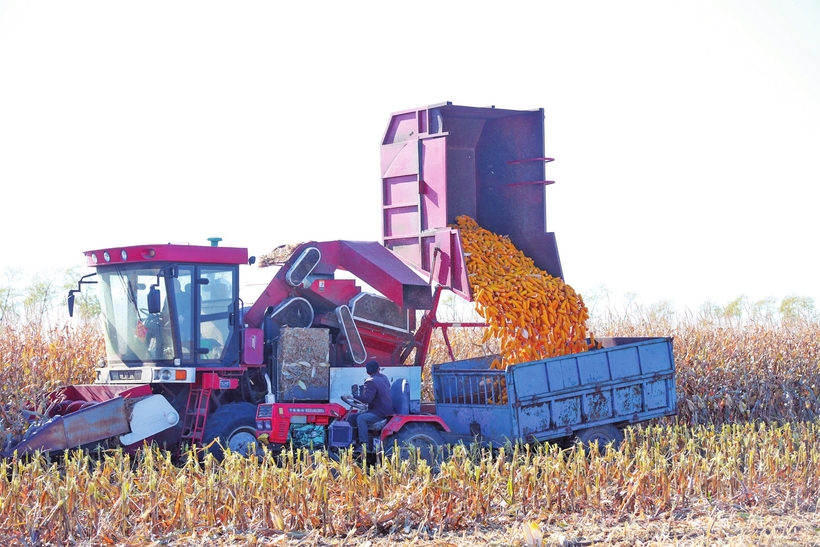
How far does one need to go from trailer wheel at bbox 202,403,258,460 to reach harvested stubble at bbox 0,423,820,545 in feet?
5.07

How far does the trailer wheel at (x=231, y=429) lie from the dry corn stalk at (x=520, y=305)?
245 centimetres

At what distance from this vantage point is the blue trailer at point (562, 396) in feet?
26.8

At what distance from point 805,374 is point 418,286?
619 cm

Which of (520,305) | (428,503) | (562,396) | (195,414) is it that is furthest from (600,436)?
(195,414)

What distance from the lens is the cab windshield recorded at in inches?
325

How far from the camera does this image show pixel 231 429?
8.20 meters

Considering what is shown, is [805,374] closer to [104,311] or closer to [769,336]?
[769,336]

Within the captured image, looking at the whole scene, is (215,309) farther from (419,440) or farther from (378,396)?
(419,440)

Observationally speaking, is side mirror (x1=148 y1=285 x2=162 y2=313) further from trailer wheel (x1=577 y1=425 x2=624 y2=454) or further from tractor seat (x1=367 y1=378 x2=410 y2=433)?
trailer wheel (x1=577 y1=425 x2=624 y2=454)

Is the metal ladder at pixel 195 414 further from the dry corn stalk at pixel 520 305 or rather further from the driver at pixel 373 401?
the dry corn stalk at pixel 520 305

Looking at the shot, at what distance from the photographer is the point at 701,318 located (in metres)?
15.3

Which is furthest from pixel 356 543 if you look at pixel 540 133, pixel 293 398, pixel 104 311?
pixel 540 133

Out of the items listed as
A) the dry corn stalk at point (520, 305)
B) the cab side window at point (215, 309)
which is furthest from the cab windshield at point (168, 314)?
the dry corn stalk at point (520, 305)

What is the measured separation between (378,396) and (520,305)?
1811mm
